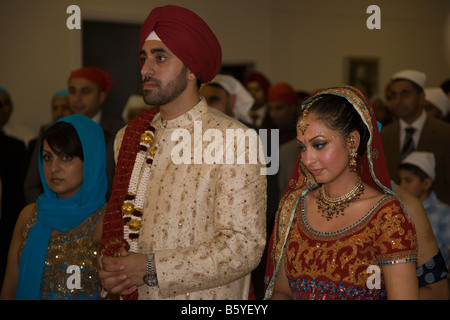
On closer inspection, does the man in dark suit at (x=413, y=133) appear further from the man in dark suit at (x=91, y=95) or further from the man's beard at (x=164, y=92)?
the man's beard at (x=164, y=92)

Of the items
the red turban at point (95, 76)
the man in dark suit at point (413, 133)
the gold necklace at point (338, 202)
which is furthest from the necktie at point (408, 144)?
the gold necklace at point (338, 202)

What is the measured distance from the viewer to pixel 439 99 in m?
5.50

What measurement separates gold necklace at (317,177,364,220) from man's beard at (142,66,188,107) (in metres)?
0.67

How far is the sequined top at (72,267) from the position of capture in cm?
261

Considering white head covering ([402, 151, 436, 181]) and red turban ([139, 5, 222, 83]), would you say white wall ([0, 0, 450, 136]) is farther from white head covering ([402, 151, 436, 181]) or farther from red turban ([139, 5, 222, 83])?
red turban ([139, 5, 222, 83])

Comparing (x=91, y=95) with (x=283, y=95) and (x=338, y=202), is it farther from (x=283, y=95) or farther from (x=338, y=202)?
(x=338, y=202)

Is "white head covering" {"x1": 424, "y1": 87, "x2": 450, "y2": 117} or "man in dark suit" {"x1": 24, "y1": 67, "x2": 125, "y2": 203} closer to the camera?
"man in dark suit" {"x1": 24, "y1": 67, "x2": 125, "y2": 203}

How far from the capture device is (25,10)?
5090 millimetres

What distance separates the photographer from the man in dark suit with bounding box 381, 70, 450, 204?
406 cm

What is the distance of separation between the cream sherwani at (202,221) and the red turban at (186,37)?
0.54 ft

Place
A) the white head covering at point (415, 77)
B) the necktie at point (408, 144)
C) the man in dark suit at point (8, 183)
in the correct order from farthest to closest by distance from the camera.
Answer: the white head covering at point (415, 77) < the necktie at point (408, 144) < the man in dark suit at point (8, 183)

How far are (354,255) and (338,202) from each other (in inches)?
7.9

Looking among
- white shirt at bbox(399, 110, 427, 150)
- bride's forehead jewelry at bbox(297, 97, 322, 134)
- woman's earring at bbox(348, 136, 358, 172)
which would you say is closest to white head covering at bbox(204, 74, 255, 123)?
white shirt at bbox(399, 110, 427, 150)

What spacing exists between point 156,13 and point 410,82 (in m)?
2.72
